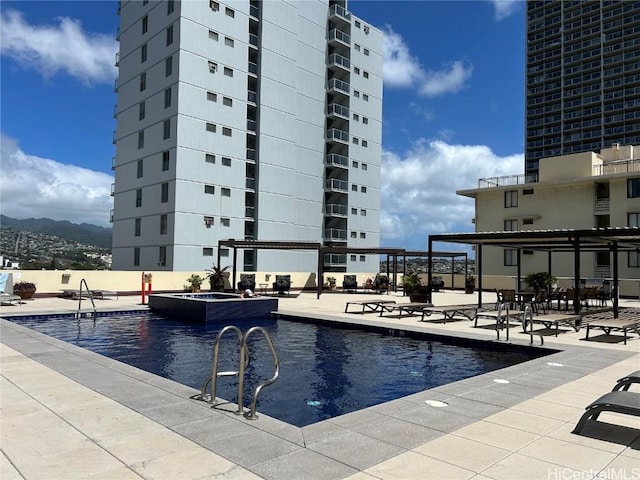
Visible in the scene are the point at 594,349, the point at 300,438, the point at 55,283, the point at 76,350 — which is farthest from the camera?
the point at 55,283

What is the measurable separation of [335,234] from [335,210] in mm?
2329

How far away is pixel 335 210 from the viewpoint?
153ft

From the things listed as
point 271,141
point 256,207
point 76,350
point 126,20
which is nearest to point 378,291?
point 256,207

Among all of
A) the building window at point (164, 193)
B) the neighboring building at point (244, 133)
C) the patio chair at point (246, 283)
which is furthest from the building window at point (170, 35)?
the patio chair at point (246, 283)

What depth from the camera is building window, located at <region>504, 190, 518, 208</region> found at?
3797cm

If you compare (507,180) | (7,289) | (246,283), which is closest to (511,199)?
(507,180)

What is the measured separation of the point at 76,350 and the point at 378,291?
24096mm

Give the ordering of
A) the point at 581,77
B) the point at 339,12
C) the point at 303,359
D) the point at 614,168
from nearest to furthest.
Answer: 1. the point at 303,359
2. the point at 614,168
3. the point at 339,12
4. the point at 581,77

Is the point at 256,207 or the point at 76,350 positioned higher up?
the point at 256,207

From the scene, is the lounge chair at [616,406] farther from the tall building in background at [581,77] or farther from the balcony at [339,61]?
the tall building in background at [581,77]

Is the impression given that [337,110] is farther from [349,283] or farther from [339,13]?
[349,283]

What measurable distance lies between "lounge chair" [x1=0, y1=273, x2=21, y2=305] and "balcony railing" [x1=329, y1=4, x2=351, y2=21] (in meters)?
38.3

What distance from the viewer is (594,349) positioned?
370 inches

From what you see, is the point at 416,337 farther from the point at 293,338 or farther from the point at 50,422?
the point at 50,422
